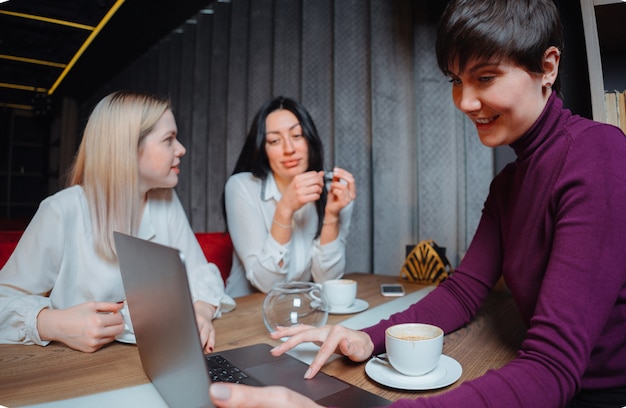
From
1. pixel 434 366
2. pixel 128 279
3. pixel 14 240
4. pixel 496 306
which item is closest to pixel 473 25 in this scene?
pixel 434 366

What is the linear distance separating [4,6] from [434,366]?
1.55 m

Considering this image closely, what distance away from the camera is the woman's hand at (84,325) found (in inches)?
26.3

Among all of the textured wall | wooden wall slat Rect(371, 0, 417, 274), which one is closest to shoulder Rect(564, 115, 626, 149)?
Result: the textured wall

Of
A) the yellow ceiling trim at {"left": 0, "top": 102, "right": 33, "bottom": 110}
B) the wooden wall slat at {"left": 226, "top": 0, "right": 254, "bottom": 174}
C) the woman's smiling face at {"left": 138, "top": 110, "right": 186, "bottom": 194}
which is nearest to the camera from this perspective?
the woman's smiling face at {"left": 138, "top": 110, "right": 186, "bottom": 194}

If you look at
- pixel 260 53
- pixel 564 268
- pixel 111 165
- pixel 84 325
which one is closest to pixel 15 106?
pixel 111 165

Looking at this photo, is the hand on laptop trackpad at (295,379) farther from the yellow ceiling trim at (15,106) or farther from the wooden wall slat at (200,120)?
the wooden wall slat at (200,120)

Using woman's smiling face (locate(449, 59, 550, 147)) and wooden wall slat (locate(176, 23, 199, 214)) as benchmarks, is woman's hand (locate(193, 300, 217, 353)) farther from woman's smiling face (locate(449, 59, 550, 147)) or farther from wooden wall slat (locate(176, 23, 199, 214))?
wooden wall slat (locate(176, 23, 199, 214))

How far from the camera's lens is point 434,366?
0.54 metres

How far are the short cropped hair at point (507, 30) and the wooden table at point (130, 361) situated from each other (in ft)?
1.49

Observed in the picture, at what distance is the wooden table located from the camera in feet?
1.71

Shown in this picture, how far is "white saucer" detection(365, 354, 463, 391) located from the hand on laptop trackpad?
6 cm

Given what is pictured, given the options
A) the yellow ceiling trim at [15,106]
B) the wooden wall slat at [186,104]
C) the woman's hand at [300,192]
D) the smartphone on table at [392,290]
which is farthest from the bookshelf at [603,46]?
the wooden wall slat at [186,104]

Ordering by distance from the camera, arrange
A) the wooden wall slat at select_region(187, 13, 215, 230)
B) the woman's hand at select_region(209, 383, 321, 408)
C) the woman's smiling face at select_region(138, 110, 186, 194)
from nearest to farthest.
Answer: the woman's hand at select_region(209, 383, 321, 408) < the woman's smiling face at select_region(138, 110, 186, 194) < the wooden wall slat at select_region(187, 13, 215, 230)

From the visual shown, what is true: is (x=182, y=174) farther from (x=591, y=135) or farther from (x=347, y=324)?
(x=591, y=135)
